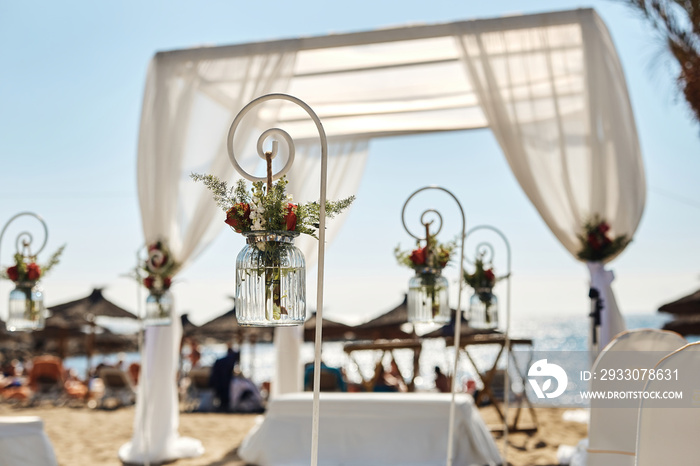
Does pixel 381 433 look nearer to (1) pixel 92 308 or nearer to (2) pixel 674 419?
(2) pixel 674 419

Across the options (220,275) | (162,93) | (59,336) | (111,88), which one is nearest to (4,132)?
(111,88)

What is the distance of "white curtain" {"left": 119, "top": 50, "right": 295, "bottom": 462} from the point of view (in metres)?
5.80

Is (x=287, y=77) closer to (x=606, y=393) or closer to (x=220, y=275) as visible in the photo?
(x=606, y=393)

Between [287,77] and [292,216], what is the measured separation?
3.93 m

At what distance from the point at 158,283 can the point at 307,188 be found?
169cm

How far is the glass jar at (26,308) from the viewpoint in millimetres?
4145

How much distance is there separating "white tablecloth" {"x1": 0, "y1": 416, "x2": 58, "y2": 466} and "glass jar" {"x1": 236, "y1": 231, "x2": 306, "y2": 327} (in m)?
3.22

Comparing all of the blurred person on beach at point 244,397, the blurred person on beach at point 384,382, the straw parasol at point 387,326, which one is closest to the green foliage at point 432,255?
the blurred person on beach at point 384,382

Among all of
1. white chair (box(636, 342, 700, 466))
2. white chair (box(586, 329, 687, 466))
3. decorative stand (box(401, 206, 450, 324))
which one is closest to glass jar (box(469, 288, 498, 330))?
decorative stand (box(401, 206, 450, 324))

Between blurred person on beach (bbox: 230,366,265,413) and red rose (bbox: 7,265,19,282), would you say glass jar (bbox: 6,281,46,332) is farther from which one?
blurred person on beach (bbox: 230,366,265,413)

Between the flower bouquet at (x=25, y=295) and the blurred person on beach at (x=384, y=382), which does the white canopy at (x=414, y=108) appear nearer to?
the blurred person on beach at (x=384, y=382)

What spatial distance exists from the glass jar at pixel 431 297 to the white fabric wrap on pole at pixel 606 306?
6.38ft

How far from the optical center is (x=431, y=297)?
3734 mm

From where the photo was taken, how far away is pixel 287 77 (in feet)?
18.9
